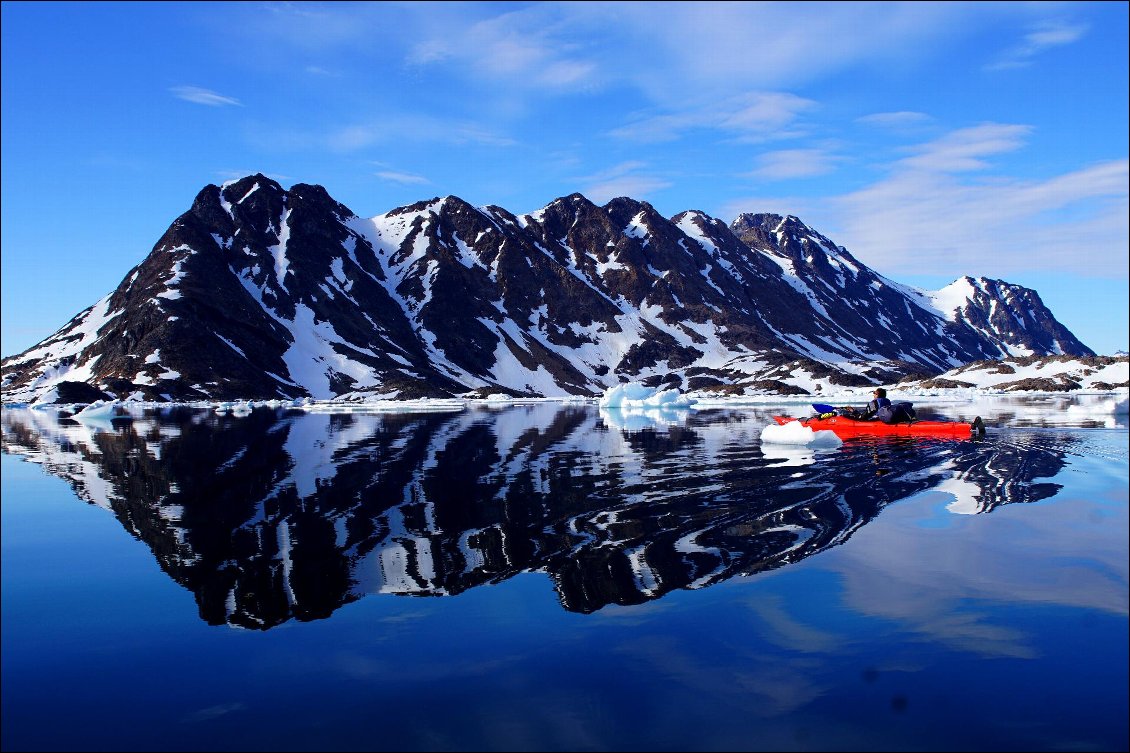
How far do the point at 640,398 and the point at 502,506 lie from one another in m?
100

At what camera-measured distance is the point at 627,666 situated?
42.5 feet

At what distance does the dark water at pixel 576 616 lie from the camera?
36.3 feet

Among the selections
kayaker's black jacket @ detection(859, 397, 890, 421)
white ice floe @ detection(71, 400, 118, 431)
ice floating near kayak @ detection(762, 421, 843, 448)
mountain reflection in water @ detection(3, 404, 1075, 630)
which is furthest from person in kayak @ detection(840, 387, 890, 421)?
white ice floe @ detection(71, 400, 118, 431)

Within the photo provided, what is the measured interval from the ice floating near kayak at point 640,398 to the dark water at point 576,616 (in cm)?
8776

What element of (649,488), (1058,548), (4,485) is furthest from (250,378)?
(1058,548)

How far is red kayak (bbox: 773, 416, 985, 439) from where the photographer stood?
165 feet

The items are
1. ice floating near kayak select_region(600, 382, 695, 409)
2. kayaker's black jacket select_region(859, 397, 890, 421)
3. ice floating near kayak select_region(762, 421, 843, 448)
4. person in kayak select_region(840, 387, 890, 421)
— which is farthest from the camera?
ice floating near kayak select_region(600, 382, 695, 409)

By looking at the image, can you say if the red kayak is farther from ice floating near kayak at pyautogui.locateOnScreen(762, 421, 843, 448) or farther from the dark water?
the dark water

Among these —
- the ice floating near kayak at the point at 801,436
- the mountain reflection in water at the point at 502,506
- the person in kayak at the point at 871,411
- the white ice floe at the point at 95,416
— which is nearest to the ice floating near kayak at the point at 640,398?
the person in kayak at the point at 871,411

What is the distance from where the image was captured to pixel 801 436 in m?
46.1

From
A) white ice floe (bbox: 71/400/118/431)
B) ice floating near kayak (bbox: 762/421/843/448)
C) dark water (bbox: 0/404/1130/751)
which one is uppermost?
white ice floe (bbox: 71/400/118/431)

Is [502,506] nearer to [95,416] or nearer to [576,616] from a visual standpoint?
[576,616]

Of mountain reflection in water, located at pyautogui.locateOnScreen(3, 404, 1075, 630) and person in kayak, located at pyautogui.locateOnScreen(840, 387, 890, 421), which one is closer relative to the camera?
mountain reflection in water, located at pyautogui.locateOnScreen(3, 404, 1075, 630)

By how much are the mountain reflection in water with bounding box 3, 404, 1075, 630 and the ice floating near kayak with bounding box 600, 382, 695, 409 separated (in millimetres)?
66148
